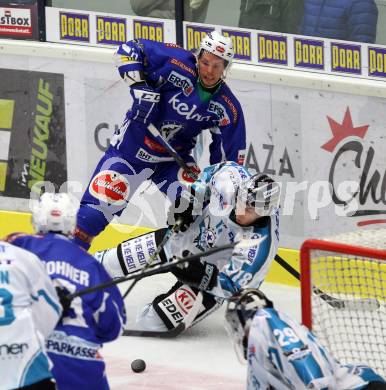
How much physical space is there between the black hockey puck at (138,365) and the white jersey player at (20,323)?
1536 millimetres

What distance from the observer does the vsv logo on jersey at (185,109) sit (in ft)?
20.3

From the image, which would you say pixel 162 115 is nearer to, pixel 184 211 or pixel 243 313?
pixel 184 211

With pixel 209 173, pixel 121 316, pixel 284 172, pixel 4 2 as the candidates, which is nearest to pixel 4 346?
pixel 121 316

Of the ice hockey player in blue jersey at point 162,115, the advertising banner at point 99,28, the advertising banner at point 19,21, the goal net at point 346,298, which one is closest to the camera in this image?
the goal net at point 346,298

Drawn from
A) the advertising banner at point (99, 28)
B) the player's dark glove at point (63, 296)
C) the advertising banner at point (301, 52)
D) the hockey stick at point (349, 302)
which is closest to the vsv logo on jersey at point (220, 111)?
the advertising banner at point (301, 52)

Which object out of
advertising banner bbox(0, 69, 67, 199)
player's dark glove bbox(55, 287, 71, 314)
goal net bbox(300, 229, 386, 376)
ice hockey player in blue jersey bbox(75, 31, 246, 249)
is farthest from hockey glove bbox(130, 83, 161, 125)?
player's dark glove bbox(55, 287, 71, 314)

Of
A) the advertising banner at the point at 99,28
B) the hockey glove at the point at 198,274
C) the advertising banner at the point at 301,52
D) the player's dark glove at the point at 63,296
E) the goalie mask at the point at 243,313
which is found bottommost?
the hockey glove at the point at 198,274

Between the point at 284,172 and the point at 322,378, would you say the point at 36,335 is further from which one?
the point at 284,172

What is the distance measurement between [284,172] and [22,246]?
295 cm

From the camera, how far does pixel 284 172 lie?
679cm

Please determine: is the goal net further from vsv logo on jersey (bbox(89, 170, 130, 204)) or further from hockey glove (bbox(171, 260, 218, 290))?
vsv logo on jersey (bbox(89, 170, 130, 204))

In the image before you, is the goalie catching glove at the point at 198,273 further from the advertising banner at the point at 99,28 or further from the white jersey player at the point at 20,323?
the white jersey player at the point at 20,323

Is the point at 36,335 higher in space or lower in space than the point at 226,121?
lower

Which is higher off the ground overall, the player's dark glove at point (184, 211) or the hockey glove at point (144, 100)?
the hockey glove at point (144, 100)
